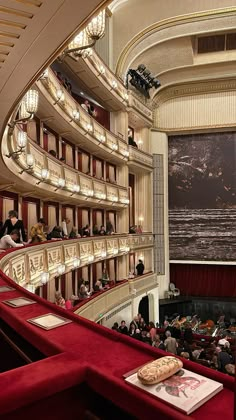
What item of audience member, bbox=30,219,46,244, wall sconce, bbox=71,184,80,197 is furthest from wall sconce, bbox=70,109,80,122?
audience member, bbox=30,219,46,244

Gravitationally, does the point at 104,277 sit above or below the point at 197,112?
below

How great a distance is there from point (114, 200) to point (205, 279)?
7.30m

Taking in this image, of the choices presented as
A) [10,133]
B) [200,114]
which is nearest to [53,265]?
[10,133]

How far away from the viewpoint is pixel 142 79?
62.8 ft

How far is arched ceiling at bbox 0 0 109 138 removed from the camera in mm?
2975

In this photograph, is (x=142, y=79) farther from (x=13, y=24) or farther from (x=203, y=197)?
(x=13, y=24)

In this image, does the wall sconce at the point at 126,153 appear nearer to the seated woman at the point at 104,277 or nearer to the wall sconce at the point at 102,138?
the wall sconce at the point at 102,138

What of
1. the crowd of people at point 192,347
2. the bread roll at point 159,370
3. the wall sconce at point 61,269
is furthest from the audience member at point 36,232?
the bread roll at point 159,370

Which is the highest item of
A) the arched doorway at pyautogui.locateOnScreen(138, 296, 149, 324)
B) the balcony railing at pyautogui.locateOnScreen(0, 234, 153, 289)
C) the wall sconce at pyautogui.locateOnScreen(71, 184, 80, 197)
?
the wall sconce at pyautogui.locateOnScreen(71, 184, 80, 197)

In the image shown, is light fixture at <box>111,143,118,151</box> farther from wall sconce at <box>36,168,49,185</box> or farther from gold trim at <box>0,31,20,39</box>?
gold trim at <box>0,31,20,39</box>

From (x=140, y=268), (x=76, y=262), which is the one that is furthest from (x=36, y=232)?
(x=140, y=268)

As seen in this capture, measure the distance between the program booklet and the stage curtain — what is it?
63.0 feet

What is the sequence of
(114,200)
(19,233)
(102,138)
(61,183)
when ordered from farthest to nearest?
1. (114,200)
2. (102,138)
3. (61,183)
4. (19,233)

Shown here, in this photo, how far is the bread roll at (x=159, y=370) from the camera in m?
1.52
